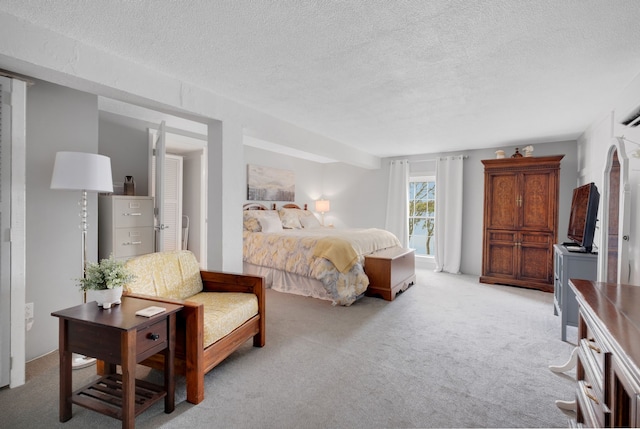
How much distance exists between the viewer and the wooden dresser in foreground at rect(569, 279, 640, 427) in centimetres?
98

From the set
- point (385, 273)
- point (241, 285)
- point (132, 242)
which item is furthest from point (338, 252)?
point (132, 242)

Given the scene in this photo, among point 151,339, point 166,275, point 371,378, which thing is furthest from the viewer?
point 166,275

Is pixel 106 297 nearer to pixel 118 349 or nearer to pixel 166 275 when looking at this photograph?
pixel 118 349

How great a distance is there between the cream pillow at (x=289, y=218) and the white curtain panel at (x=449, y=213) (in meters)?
2.70

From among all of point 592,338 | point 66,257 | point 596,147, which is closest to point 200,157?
point 66,257

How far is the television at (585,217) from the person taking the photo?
9.60ft

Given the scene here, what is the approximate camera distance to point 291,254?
4.44 metres

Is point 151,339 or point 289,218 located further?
point 289,218

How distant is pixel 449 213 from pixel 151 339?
5.40 m

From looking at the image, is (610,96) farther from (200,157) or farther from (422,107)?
(200,157)

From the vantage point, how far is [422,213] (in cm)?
658

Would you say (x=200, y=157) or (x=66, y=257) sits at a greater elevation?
(x=200, y=157)

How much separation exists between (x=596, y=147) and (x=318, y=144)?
136 inches

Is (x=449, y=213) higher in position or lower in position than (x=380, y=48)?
lower
